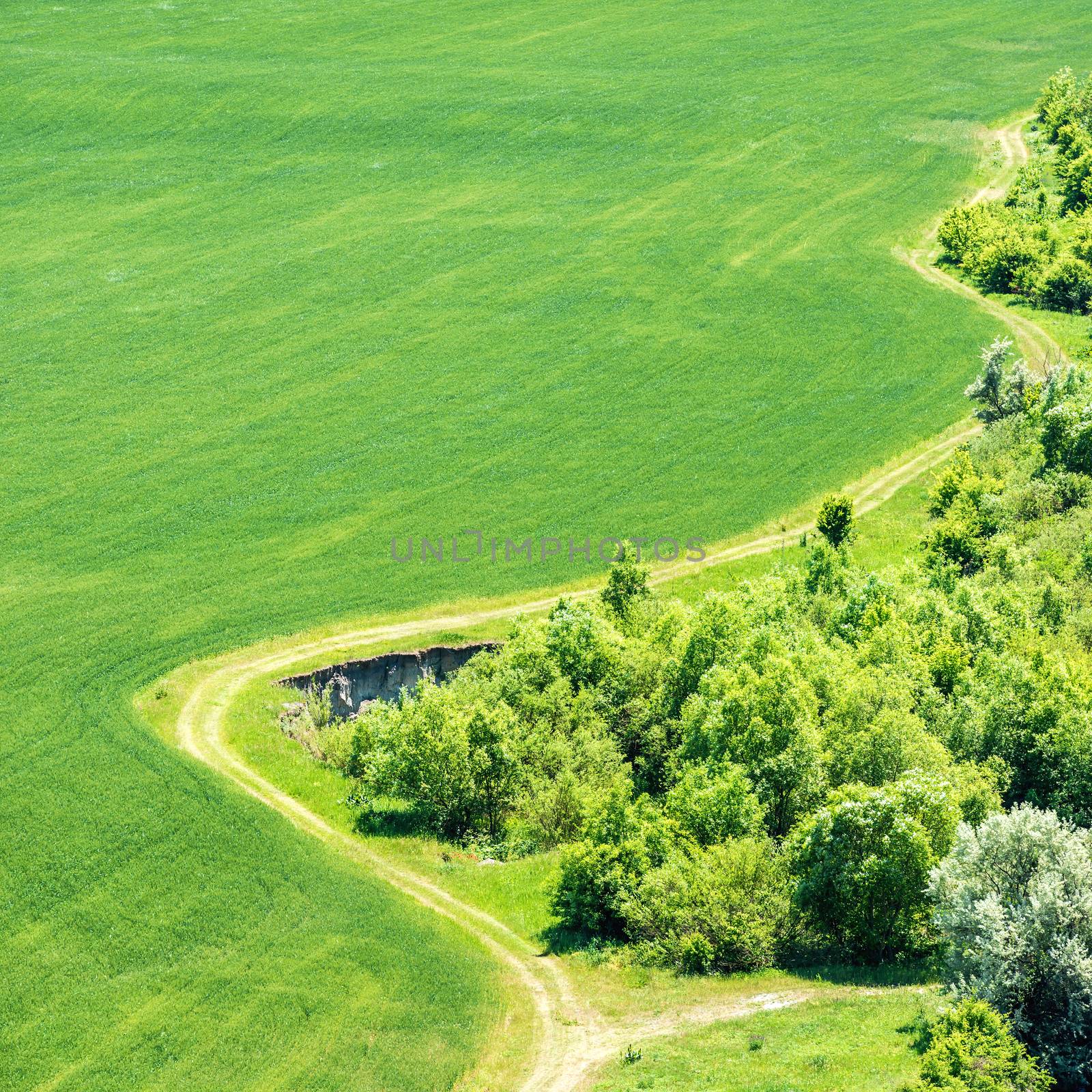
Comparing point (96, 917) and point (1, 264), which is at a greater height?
point (1, 264)

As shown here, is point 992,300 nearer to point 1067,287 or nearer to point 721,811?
point 1067,287

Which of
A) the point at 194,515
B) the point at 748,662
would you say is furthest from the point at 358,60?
the point at 748,662

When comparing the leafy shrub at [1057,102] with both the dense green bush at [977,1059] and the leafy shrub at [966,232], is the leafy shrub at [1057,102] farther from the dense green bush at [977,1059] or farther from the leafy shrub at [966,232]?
the dense green bush at [977,1059]

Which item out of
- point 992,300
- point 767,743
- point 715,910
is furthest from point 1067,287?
point 715,910

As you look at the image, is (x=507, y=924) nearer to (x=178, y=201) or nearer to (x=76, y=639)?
(x=76, y=639)

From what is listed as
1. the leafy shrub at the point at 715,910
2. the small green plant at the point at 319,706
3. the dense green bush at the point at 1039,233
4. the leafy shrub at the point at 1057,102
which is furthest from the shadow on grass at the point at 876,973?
the leafy shrub at the point at 1057,102

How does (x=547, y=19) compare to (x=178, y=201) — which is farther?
(x=547, y=19)

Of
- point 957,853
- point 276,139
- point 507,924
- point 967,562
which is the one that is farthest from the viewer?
point 276,139
